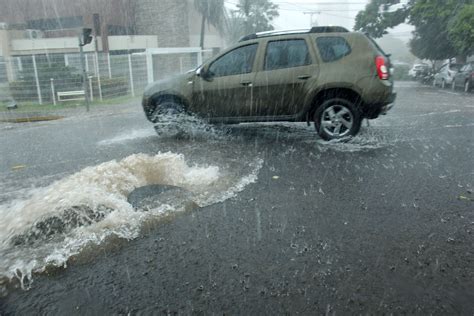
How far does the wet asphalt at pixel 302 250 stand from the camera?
2.59m

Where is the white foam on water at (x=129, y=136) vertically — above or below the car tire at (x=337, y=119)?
below

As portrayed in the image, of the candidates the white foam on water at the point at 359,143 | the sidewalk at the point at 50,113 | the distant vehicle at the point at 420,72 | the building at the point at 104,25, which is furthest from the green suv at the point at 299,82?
the distant vehicle at the point at 420,72

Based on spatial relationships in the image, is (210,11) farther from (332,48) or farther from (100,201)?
(100,201)

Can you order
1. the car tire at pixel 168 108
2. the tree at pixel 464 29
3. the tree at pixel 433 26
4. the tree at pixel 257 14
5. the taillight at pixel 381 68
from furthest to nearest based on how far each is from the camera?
the tree at pixel 257 14
the tree at pixel 433 26
the tree at pixel 464 29
the car tire at pixel 168 108
the taillight at pixel 381 68

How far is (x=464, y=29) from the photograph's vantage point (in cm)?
2089

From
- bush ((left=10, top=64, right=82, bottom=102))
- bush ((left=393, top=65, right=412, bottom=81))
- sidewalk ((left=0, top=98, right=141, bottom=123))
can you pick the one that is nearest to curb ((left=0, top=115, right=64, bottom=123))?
sidewalk ((left=0, top=98, right=141, bottom=123))

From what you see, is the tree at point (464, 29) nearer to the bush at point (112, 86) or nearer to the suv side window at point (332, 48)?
the bush at point (112, 86)

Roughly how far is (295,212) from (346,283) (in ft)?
4.17

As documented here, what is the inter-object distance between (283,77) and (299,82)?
28 cm

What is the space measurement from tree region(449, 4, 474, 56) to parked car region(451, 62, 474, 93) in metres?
2.46

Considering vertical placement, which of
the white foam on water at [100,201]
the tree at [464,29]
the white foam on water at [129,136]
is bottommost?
the white foam on water at [129,136]

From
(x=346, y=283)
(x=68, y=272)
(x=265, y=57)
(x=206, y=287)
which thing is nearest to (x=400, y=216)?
(x=346, y=283)

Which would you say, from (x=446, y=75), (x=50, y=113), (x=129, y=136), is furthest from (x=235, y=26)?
(x=129, y=136)

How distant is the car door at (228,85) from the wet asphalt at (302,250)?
1.25 meters
